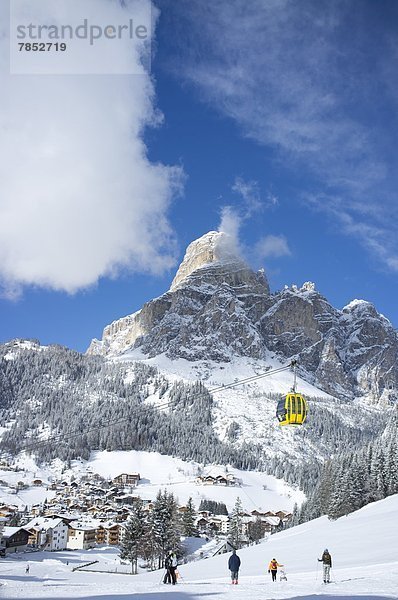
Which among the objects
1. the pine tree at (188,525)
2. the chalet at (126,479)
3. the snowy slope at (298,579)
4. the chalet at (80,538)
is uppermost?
the chalet at (126,479)

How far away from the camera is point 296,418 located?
30.2 meters

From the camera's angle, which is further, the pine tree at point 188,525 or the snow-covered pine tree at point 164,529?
the pine tree at point 188,525

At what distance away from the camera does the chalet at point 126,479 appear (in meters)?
148

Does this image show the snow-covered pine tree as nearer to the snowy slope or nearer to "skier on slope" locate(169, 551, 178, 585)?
the snowy slope

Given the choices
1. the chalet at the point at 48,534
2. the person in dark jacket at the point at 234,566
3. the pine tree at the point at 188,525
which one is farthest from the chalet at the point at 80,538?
the person in dark jacket at the point at 234,566

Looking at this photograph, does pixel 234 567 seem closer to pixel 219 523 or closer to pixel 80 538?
pixel 80 538

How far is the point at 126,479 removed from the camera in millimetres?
149375

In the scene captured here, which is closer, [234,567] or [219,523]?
[234,567]

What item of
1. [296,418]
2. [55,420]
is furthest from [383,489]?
[55,420]

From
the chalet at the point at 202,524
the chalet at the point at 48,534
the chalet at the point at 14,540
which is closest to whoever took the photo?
the chalet at the point at 14,540

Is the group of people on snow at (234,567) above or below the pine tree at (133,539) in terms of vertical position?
above

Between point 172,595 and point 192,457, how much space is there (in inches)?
6538

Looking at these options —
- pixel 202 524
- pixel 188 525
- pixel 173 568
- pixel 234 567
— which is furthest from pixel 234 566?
pixel 202 524

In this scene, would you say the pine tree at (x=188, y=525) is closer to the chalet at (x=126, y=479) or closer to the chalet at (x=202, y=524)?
the chalet at (x=202, y=524)
